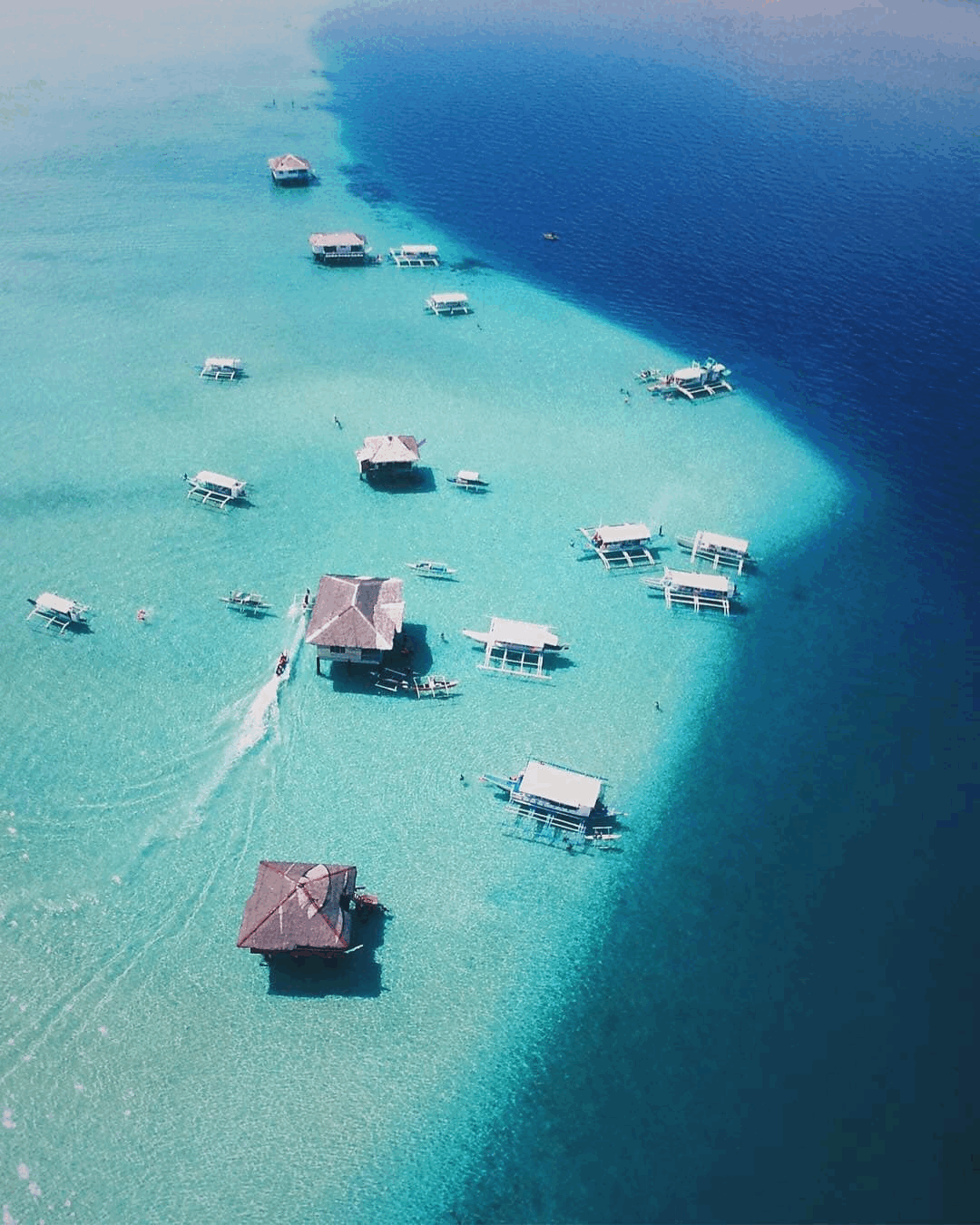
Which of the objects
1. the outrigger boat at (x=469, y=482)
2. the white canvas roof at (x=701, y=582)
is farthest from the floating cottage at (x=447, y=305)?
the white canvas roof at (x=701, y=582)

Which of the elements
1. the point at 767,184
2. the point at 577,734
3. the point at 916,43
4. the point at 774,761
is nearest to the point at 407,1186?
the point at 577,734

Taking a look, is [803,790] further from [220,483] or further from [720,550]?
[220,483]

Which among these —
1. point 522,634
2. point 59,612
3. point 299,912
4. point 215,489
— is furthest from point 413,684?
point 215,489

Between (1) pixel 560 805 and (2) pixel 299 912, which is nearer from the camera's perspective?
(2) pixel 299 912

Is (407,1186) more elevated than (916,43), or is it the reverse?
(916,43)

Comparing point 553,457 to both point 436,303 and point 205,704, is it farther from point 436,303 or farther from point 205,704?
point 205,704

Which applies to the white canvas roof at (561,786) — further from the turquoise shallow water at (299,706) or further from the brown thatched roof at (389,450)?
the brown thatched roof at (389,450)
